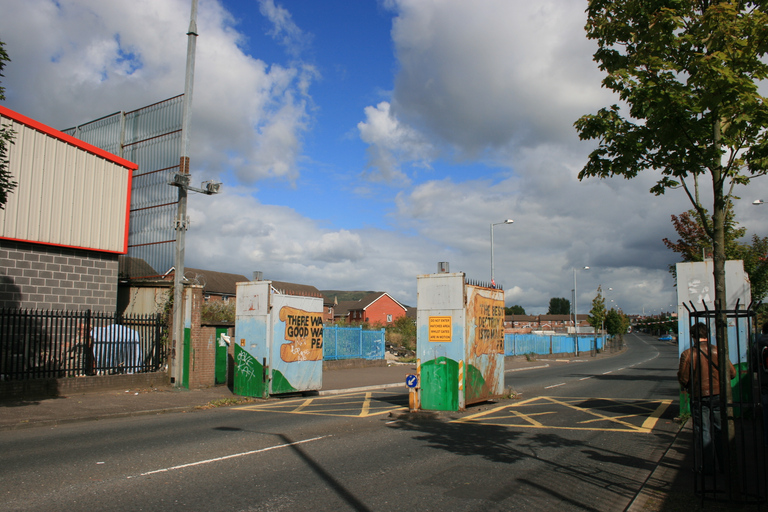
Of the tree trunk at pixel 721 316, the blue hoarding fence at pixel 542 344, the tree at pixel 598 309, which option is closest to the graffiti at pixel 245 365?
the tree trunk at pixel 721 316

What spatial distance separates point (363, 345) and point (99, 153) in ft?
51.9

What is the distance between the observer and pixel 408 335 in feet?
137

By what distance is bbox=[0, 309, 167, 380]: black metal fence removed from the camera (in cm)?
1432

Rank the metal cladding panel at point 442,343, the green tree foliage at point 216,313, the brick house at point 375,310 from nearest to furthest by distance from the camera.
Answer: the metal cladding panel at point 442,343 → the green tree foliage at point 216,313 → the brick house at point 375,310

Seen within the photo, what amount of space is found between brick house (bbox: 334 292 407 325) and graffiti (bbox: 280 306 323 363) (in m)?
70.5

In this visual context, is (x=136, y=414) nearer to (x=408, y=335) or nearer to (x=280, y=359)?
(x=280, y=359)

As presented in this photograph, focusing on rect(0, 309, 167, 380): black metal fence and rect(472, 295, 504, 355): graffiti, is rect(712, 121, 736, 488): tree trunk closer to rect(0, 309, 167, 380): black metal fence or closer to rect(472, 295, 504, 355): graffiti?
rect(472, 295, 504, 355): graffiti

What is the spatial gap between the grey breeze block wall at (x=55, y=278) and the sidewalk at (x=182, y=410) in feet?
12.7

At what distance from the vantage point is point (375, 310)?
89812 mm

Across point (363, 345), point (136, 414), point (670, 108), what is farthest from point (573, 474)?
point (363, 345)

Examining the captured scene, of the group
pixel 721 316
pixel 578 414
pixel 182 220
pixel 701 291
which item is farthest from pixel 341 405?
pixel 721 316

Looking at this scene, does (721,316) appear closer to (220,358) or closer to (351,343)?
(220,358)

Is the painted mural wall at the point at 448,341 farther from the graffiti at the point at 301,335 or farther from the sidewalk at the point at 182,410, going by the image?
the graffiti at the point at 301,335

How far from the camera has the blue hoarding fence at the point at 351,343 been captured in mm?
26344
